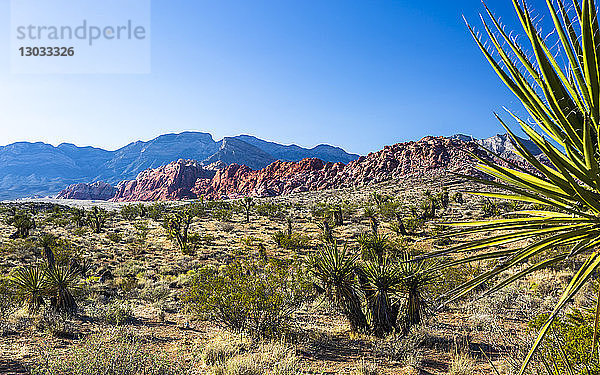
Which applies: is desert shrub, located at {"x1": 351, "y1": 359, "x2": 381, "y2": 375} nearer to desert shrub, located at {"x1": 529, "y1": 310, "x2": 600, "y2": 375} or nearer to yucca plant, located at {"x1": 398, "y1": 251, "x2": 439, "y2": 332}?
yucca plant, located at {"x1": 398, "y1": 251, "x2": 439, "y2": 332}

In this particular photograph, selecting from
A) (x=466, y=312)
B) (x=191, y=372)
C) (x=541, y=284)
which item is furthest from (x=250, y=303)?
(x=541, y=284)

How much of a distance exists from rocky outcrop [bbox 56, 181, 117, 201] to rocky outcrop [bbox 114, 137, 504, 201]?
5507 millimetres

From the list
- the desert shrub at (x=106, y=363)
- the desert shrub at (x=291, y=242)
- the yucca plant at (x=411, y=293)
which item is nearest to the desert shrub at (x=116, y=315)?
the desert shrub at (x=106, y=363)

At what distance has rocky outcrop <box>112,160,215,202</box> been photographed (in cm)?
12650

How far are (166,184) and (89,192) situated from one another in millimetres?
38470

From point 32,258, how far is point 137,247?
17.3 ft

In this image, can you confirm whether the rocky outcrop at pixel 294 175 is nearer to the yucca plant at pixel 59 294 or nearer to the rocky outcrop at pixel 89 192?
the rocky outcrop at pixel 89 192

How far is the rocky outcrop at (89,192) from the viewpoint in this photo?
449ft

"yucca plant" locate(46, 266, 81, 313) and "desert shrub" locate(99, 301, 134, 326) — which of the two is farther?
"yucca plant" locate(46, 266, 81, 313)

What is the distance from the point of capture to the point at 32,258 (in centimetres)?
1700

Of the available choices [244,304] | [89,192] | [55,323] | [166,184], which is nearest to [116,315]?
[55,323]

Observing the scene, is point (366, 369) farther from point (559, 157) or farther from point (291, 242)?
point (291, 242)

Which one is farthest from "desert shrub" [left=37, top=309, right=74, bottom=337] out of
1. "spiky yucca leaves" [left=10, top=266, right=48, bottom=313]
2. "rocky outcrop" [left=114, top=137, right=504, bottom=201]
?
"rocky outcrop" [left=114, top=137, right=504, bottom=201]

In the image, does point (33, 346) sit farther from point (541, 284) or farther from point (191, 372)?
point (541, 284)
